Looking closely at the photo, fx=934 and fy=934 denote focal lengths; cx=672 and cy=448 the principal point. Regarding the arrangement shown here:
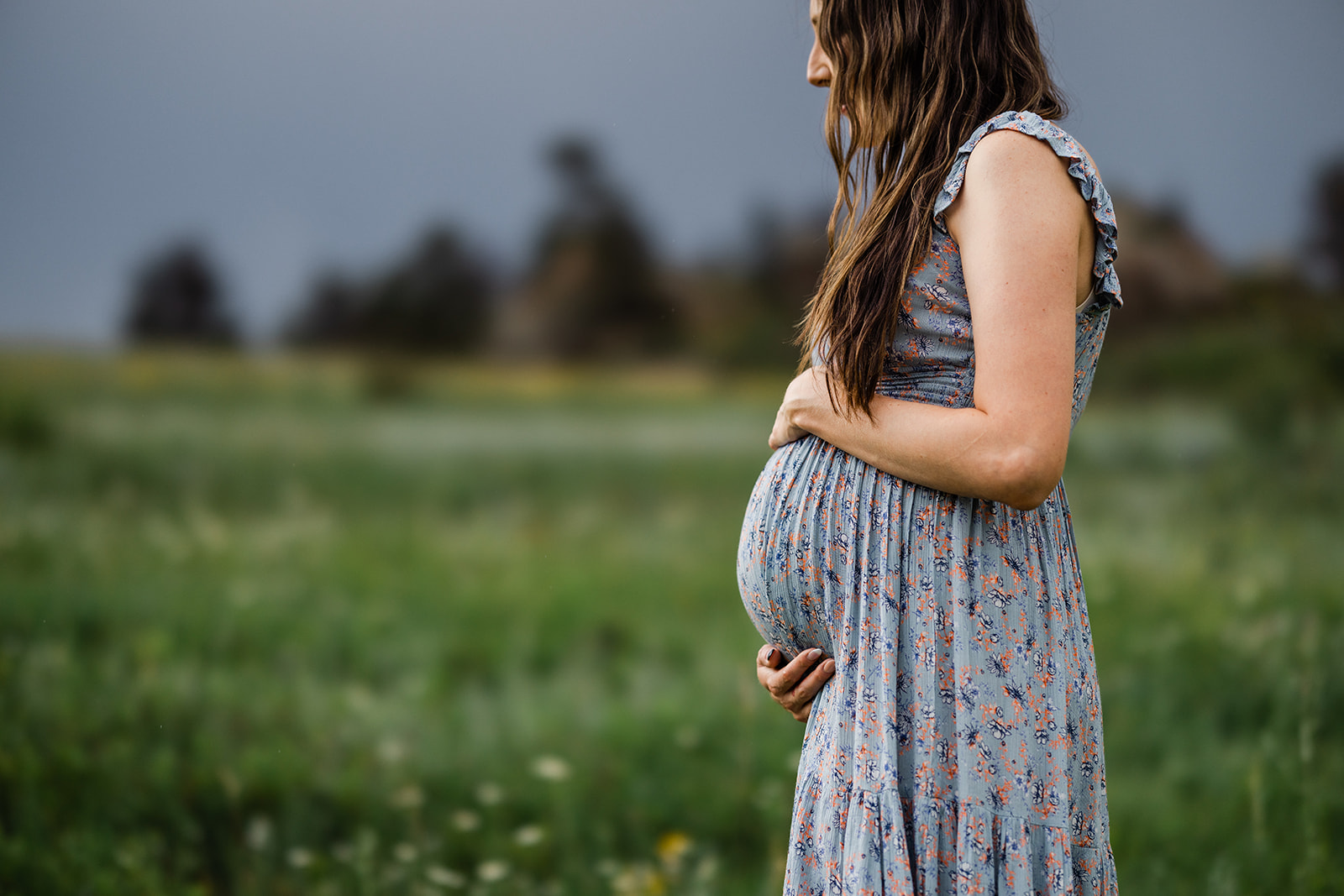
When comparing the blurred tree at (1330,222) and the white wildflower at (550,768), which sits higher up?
the blurred tree at (1330,222)

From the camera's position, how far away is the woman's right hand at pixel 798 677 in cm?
124

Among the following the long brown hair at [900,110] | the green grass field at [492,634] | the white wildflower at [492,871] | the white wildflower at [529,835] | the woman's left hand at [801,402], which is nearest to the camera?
the long brown hair at [900,110]

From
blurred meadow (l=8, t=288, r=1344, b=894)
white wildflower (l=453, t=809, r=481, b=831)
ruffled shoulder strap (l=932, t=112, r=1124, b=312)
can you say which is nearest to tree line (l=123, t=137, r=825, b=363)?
blurred meadow (l=8, t=288, r=1344, b=894)

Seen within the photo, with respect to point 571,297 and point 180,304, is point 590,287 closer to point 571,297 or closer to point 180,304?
point 571,297

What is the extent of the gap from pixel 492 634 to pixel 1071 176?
3.21 meters

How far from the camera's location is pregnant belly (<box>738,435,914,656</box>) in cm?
116

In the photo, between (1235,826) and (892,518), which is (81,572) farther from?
(1235,826)

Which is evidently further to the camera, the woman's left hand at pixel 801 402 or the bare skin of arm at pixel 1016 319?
the woman's left hand at pixel 801 402

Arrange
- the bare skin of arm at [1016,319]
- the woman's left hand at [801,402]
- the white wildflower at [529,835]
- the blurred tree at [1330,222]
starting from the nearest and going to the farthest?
the bare skin of arm at [1016,319] → the woman's left hand at [801,402] → the white wildflower at [529,835] → the blurred tree at [1330,222]

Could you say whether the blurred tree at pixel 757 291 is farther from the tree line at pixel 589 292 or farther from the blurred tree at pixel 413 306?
the blurred tree at pixel 413 306

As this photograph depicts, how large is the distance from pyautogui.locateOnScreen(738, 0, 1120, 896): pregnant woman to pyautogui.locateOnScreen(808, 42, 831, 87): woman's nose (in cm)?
4

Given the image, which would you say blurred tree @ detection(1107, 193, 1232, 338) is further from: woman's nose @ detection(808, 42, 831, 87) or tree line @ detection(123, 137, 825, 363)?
woman's nose @ detection(808, 42, 831, 87)

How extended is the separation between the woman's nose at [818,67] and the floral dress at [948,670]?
0.31m

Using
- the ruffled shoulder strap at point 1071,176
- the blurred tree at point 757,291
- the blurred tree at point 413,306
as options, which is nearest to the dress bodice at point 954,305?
the ruffled shoulder strap at point 1071,176
